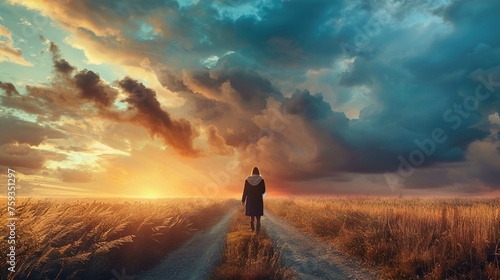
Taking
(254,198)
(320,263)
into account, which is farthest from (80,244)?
(254,198)

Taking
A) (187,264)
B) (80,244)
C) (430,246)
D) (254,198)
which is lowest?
(187,264)

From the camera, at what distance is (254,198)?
52.3 feet

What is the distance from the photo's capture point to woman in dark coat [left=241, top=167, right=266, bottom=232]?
51.8 ft

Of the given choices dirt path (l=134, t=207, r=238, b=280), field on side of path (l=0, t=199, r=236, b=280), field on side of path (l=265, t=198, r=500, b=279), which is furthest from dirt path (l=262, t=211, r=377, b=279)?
field on side of path (l=0, t=199, r=236, b=280)

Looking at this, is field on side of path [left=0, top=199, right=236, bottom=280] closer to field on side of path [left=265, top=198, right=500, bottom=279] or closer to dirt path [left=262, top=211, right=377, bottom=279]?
dirt path [left=262, top=211, right=377, bottom=279]

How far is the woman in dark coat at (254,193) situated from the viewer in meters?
15.8

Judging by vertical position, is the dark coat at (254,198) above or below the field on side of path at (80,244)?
above

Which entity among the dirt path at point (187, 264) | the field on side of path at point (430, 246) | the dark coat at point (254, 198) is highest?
the dark coat at point (254, 198)

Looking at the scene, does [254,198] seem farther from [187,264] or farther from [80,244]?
[80,244]

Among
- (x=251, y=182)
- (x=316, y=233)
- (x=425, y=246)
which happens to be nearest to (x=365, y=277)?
(x=425, y=246)

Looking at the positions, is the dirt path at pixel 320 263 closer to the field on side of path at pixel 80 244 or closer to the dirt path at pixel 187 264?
the dirt path at pixel 187 264

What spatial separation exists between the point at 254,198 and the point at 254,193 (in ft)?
0.88

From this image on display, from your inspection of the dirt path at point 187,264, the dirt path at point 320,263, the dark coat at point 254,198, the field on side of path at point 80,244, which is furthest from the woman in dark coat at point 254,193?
the field on side of path at point 80,244

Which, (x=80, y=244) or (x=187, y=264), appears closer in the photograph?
(x=80, y=244)
